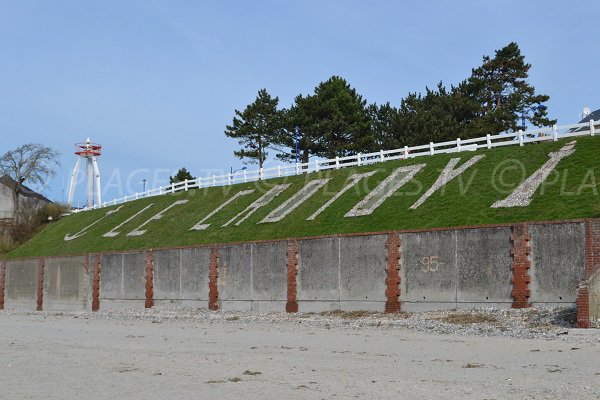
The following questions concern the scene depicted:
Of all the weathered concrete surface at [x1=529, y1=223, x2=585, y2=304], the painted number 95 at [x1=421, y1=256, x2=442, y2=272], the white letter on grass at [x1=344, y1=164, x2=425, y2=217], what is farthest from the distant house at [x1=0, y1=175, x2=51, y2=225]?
the weathered concrete surface at [x1=529, y1=223, x2=585, y2=304]

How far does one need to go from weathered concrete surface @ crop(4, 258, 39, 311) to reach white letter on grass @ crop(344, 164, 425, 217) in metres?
26.2

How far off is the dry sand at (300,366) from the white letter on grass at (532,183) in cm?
1023

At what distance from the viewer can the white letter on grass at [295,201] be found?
41625 mm

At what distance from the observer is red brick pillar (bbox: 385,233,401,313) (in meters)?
28.6

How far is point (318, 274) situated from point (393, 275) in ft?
14.0

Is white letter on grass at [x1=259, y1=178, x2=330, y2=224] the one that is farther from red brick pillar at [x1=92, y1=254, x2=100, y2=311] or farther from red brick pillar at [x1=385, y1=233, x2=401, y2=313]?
red brick pillar at [x1=385, y1=233, x2=401, y2=313]

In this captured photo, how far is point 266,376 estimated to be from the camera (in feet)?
42.4

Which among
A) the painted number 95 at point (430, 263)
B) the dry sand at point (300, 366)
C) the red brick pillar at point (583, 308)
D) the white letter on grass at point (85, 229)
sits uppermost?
the white letter on grass at point (85, 229)

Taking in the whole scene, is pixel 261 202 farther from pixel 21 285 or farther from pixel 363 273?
pixel 21 285

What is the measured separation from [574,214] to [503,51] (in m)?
47.9

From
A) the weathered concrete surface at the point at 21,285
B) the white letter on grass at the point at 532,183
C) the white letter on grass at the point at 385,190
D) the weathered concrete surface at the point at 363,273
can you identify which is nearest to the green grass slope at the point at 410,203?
the white letter on grass at the point at 532,183

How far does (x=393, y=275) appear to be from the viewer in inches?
1134

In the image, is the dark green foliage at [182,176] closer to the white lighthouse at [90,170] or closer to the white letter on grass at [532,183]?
the white lighthouse at [90,170]

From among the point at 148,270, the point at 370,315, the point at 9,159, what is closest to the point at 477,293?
the point at 370,315
